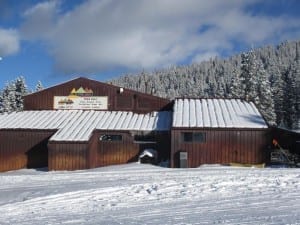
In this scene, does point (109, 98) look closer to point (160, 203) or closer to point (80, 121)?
point (80, 121)

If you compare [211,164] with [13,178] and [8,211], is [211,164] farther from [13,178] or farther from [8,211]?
[8,211]

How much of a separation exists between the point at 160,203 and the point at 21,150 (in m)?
19.6

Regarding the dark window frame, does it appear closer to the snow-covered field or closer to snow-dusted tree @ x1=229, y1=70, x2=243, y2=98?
the snow-covered field

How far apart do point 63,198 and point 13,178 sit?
7.50m

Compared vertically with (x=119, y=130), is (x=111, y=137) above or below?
below

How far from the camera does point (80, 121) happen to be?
99.5ft

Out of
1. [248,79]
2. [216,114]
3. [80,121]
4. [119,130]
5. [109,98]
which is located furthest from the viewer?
[248,79]

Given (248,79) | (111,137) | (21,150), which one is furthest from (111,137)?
(248,79)

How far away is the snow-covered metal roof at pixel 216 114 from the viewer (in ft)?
88.9

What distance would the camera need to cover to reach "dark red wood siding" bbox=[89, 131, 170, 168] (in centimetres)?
2888

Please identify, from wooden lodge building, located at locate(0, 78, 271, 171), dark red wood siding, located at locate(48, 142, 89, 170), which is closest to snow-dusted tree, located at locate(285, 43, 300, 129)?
wooden lodge building, located at locate(0, 78, 271, 171)

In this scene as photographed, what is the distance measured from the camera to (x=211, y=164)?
2700 cm

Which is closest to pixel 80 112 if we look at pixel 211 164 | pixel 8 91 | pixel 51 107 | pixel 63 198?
pixel 51 107

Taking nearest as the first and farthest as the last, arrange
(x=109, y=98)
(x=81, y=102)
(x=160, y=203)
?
(x=160, y=203)
(x=109, y=98)
(x=81, y=102)
